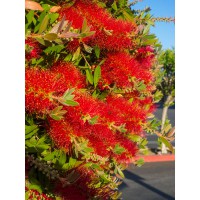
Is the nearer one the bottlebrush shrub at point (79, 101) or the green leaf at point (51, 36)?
the green leaf at point (51, 36)

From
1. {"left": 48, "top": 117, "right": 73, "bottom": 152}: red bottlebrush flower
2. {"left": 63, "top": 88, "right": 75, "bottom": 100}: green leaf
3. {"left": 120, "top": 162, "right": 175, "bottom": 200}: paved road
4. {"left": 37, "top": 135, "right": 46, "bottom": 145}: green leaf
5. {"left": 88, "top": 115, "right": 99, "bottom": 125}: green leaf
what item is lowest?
{"left": 120, "top": 162, "right": 175, "bottom": 200}: paved road

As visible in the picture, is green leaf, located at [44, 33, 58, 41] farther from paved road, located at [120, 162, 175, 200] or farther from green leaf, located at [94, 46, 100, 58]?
paved road, located at [120, 162, 175, 200]

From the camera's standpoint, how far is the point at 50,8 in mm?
804

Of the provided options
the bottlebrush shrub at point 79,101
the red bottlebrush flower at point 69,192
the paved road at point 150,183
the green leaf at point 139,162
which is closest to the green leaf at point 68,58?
the bottlebrush shrub at point 79,101

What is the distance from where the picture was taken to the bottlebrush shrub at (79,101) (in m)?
0.68

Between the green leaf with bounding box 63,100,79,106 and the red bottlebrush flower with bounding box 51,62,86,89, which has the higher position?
the red bottlebrush flower with bounding box 51,62,86,89

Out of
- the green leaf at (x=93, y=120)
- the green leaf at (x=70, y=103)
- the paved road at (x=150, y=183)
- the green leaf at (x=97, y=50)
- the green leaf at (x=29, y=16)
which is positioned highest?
the green leaf at (x=29, y=16)

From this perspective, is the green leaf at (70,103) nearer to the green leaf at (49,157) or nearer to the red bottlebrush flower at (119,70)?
the green leaf at (49,157)

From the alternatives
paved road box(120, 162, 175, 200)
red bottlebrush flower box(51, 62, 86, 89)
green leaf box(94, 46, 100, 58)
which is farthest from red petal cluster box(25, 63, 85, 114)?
paved road box(120, 162, 175, 200)

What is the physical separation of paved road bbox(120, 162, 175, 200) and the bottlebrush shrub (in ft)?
22.8

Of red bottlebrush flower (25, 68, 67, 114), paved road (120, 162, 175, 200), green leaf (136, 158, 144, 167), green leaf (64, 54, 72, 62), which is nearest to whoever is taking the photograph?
red bottlebrush flower (25, 68, 67, 114)

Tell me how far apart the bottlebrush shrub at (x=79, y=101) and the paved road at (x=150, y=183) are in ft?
22.8

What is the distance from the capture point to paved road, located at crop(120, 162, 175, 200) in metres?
8.17
